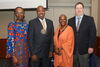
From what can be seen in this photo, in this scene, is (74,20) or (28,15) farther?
(28,15)

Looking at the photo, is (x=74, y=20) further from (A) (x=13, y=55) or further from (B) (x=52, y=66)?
(A) (x=13, y=55)

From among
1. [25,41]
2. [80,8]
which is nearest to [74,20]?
[80,8]

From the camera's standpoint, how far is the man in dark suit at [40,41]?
2828mm

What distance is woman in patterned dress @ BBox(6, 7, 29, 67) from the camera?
269cm

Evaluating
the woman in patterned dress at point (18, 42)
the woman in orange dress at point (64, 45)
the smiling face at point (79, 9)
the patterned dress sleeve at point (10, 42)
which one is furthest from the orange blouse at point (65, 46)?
the patterned dress sleeve at point (10, 42)

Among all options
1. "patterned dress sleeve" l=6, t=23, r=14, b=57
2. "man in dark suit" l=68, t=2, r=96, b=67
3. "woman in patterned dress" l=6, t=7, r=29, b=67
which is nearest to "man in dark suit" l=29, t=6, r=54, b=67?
"woman in patterned dress" l=6, t=7, r=29, b=67

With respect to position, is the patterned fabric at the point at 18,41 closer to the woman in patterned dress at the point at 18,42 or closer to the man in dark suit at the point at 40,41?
the woman in patterned dress at the point at 18,42

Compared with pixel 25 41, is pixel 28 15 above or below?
above

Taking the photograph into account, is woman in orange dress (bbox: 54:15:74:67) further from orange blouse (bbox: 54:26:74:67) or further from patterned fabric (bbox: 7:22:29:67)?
patterned fabric (bbox: 7:22:29:67)

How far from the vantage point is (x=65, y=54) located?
9.70 ft

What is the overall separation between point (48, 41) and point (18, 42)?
48 centimetres

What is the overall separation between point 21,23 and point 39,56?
57cm

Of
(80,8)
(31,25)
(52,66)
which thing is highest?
(80,8)

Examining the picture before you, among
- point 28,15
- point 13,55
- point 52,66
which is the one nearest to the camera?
point 13,55
